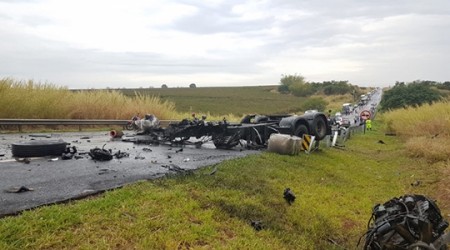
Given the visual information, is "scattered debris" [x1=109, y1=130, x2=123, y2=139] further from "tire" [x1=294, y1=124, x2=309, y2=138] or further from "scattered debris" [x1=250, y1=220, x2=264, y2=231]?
"scattered debris" [x1=250, y1=220, x2=264, y2=231]

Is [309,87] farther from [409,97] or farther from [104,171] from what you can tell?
[104,171]

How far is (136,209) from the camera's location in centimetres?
490

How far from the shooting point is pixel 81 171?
7.22 m

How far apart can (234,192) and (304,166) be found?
404cm

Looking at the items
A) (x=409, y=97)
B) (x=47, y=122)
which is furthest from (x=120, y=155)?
(x=409, y=97)

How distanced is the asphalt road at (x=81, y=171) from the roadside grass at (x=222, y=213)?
0.49 metres

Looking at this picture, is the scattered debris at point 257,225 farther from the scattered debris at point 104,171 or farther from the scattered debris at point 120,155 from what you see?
the scattered debris at point 120,155

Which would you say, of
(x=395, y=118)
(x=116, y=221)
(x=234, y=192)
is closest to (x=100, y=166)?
(x=234, y=192)

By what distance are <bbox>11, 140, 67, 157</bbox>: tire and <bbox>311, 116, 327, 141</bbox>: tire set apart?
8073 mm

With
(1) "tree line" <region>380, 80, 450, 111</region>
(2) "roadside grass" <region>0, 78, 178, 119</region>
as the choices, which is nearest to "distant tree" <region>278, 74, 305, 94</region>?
(1) "tree line" <region>380, 80, 450, 111</region>

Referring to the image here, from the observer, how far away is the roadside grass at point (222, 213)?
412 cm

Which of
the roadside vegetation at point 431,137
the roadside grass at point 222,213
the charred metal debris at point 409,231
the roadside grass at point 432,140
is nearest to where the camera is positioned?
the roadside grass at point 222,213

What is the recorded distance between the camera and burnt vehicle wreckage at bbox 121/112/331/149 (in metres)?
11.8

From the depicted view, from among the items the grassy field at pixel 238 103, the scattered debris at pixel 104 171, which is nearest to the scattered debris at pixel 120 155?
the scattered debris at pixel 104 171
